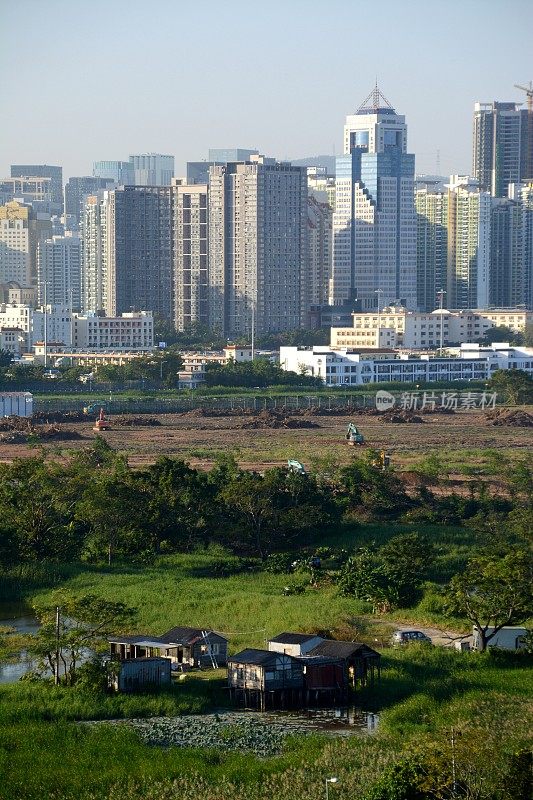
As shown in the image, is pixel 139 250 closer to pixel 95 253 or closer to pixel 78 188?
pixel 95 253

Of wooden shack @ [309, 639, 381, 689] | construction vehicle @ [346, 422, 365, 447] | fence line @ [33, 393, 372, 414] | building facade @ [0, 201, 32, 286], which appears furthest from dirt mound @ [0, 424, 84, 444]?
building facade @ [0, 201, 32, 286]

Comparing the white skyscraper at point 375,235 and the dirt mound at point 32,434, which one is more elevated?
the white skyscraper at point 375,235

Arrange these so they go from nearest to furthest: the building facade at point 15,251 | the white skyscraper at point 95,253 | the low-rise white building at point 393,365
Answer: the low-rise white building at point 393,365 → the white skyscraper at point 95,253 → the building facade at point 15,251

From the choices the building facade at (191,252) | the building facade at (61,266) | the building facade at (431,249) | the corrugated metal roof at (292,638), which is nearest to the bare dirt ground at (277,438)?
the corrugated metal roof at (292,638)

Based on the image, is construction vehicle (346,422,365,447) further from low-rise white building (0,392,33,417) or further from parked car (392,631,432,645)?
parked car (392,631,432,645)

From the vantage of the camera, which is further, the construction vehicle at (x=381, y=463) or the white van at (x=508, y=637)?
the construction vehicle at (x=381, y=463)

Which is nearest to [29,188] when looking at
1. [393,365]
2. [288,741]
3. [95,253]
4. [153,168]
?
[153,168]

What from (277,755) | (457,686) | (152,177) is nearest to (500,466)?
(457,686)

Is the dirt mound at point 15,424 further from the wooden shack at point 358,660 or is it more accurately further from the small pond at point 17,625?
the wooden shack at point 358,660
